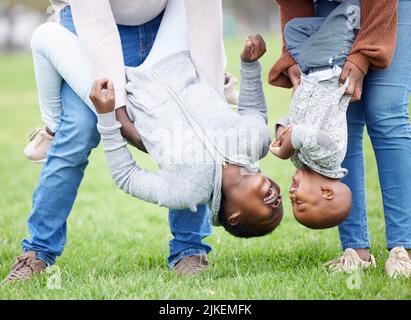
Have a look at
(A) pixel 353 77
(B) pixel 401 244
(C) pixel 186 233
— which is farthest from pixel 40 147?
(B) pixel 401 244

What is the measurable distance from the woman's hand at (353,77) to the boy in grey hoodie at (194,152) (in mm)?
425

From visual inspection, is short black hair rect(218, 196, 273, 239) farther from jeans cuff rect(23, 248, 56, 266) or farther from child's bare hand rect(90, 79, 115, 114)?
jeans cuff rect(23, 248, 56, 266)

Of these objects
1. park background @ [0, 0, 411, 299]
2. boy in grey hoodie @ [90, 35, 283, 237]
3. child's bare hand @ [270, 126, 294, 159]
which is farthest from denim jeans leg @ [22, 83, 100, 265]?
child's bare hand @ [270, 126, 294, 159]

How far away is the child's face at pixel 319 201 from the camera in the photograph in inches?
129

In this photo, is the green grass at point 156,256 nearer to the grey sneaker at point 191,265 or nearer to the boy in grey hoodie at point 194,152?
the grey sneaker at point 191,265

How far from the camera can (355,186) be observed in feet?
12.7

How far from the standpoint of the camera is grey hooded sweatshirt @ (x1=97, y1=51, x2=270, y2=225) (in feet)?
10.8

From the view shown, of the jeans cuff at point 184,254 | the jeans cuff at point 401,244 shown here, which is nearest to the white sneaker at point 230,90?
the jeans cuff at point 184,254

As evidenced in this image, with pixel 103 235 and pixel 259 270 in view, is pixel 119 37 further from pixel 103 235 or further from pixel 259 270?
pixel 103 235

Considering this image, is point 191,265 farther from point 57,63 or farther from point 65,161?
point 57,63

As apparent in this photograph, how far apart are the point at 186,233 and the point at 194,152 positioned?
87 centimetres

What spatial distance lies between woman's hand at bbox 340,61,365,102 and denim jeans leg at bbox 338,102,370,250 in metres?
0.46
